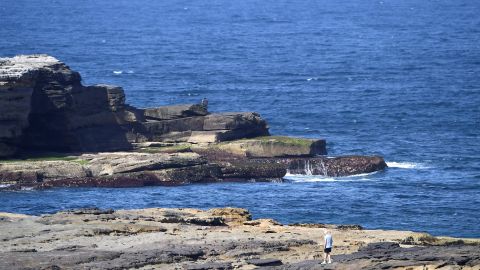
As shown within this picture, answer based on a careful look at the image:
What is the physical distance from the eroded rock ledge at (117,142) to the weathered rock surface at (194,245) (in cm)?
2258

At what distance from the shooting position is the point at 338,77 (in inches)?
6767

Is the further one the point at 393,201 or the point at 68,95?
the point at 68,95

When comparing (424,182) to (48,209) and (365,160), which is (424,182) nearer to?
(365,160)

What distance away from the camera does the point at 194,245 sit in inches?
2477

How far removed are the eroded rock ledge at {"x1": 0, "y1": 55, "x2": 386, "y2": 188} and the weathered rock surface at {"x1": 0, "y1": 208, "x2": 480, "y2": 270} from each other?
22.6 m

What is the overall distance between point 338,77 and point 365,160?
67.4 metres

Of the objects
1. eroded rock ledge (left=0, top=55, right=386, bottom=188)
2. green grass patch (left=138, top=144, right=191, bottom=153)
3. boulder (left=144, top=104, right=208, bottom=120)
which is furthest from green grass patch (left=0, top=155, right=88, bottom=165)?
boulder (left=144, top=104, right=208, bottom=120)

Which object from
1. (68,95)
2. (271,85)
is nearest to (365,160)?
(68,95)

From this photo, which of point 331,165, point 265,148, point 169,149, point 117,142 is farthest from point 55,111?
point 331,165

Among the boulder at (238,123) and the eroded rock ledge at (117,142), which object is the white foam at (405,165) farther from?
the boulder at (238,123)

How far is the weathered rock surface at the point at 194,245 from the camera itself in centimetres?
5606

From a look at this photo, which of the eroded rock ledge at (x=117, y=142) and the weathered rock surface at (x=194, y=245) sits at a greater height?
the eroded rock ledge at (x=117, y=142)

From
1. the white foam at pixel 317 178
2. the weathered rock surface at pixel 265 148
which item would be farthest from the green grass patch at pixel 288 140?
the white foam at pixel 317 178

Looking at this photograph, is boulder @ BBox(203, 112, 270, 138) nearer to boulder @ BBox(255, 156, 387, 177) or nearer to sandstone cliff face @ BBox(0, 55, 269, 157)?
sandstone cliff face @ BBox(0, 55, 269, 157)
